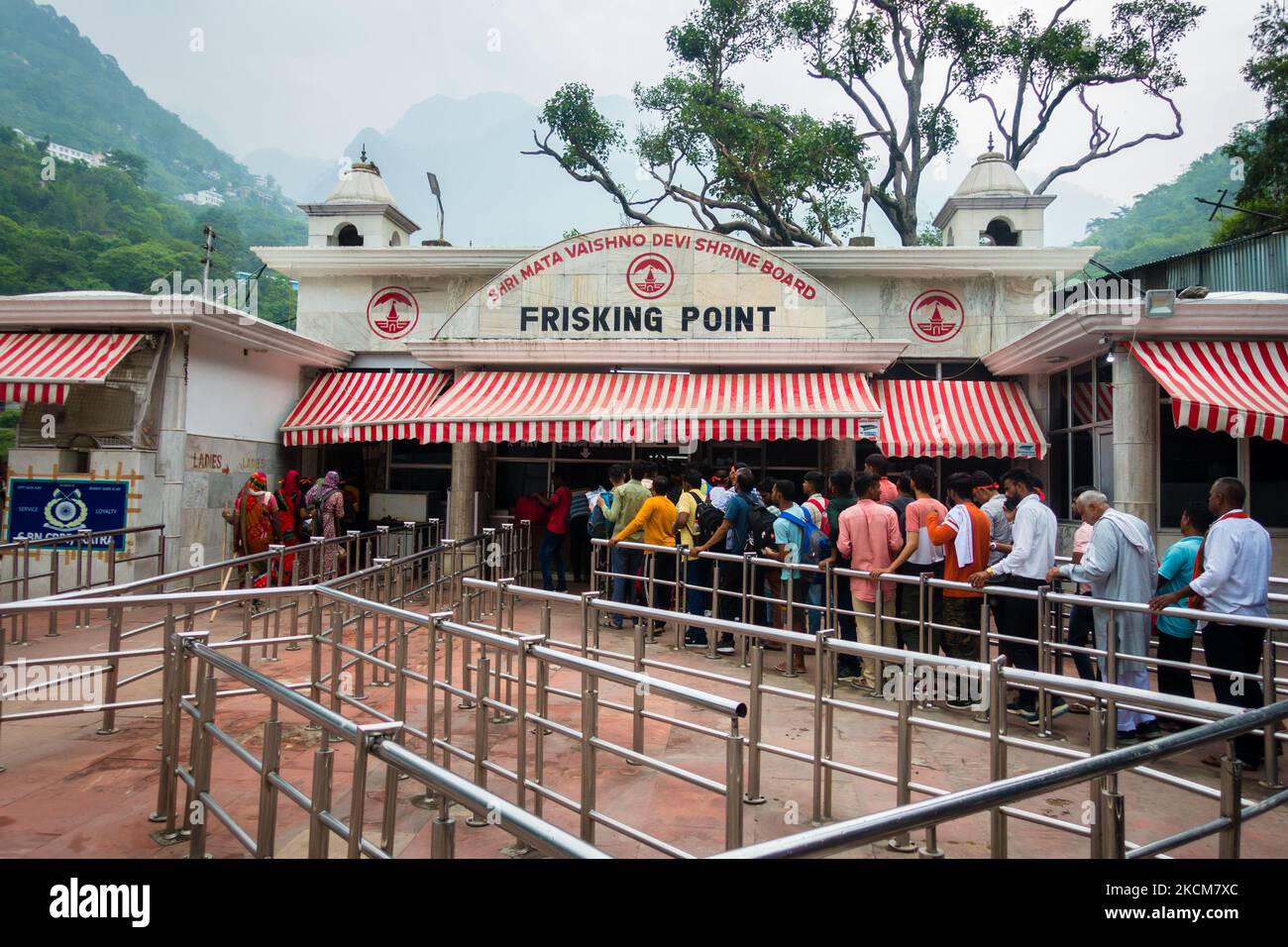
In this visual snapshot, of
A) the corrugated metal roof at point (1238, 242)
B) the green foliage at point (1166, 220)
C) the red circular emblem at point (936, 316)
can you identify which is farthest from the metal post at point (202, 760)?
the green foliage at point (1166, 220)

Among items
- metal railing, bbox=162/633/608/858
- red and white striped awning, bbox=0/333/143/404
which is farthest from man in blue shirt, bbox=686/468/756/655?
red and white striped awning, bbox=0/333/143/404

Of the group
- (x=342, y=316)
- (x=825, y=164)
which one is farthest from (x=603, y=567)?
(x=825, y=164)

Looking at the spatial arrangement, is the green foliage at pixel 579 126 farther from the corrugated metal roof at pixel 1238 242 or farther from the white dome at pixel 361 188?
the corrugated metal roof at pixel 1238 242

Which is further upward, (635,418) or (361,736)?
(635,418)

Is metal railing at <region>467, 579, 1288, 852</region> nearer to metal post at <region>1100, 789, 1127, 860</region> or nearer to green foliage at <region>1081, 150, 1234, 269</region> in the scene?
metal post at <region>1100, 789, 1127, 860</region>

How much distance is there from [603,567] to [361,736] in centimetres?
768

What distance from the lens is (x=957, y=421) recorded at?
474 inches

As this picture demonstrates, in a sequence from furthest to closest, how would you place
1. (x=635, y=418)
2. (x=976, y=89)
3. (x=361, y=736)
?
(x=976, y=89)
(x=635, y=418)
(x=361, y=736)

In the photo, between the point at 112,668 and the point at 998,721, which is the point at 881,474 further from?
the point at 112,668

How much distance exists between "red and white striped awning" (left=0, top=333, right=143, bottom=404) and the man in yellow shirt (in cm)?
676

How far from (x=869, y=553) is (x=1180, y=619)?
2157 mm

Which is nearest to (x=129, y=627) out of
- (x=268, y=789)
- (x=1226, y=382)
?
(x=268, y=789)
